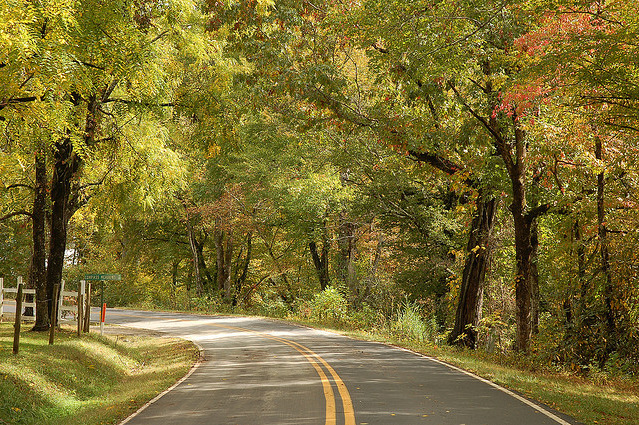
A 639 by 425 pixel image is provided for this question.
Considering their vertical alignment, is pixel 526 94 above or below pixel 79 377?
above

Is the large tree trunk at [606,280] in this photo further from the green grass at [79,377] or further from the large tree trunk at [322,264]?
the large tree trunk at [322,264]

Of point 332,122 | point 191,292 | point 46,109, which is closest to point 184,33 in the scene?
point 332,122

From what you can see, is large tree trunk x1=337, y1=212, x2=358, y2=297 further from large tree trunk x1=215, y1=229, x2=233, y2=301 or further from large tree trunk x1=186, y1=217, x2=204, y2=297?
large tree trunk x1=186, y1=217, x2=204, y2=297

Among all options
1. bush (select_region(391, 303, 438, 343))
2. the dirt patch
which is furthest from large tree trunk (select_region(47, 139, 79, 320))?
bush (select_region(391, 303, 438, 343))

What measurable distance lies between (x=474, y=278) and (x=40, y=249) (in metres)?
13.3

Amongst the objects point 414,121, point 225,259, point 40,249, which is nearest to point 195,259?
point 225,259

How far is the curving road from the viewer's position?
7680mm

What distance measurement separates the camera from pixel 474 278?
18266 millimetres

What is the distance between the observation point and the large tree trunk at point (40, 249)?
15.6 meters

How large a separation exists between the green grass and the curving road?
67 cm

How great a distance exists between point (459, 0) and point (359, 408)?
901 centimetres

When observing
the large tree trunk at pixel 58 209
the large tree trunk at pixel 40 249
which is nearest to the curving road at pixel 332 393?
the large tree trunk at pixel 40 249

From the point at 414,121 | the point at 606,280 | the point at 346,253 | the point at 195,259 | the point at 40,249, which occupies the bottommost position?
the point at 606,280

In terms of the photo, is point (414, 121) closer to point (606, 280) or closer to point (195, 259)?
point (606, 280)
